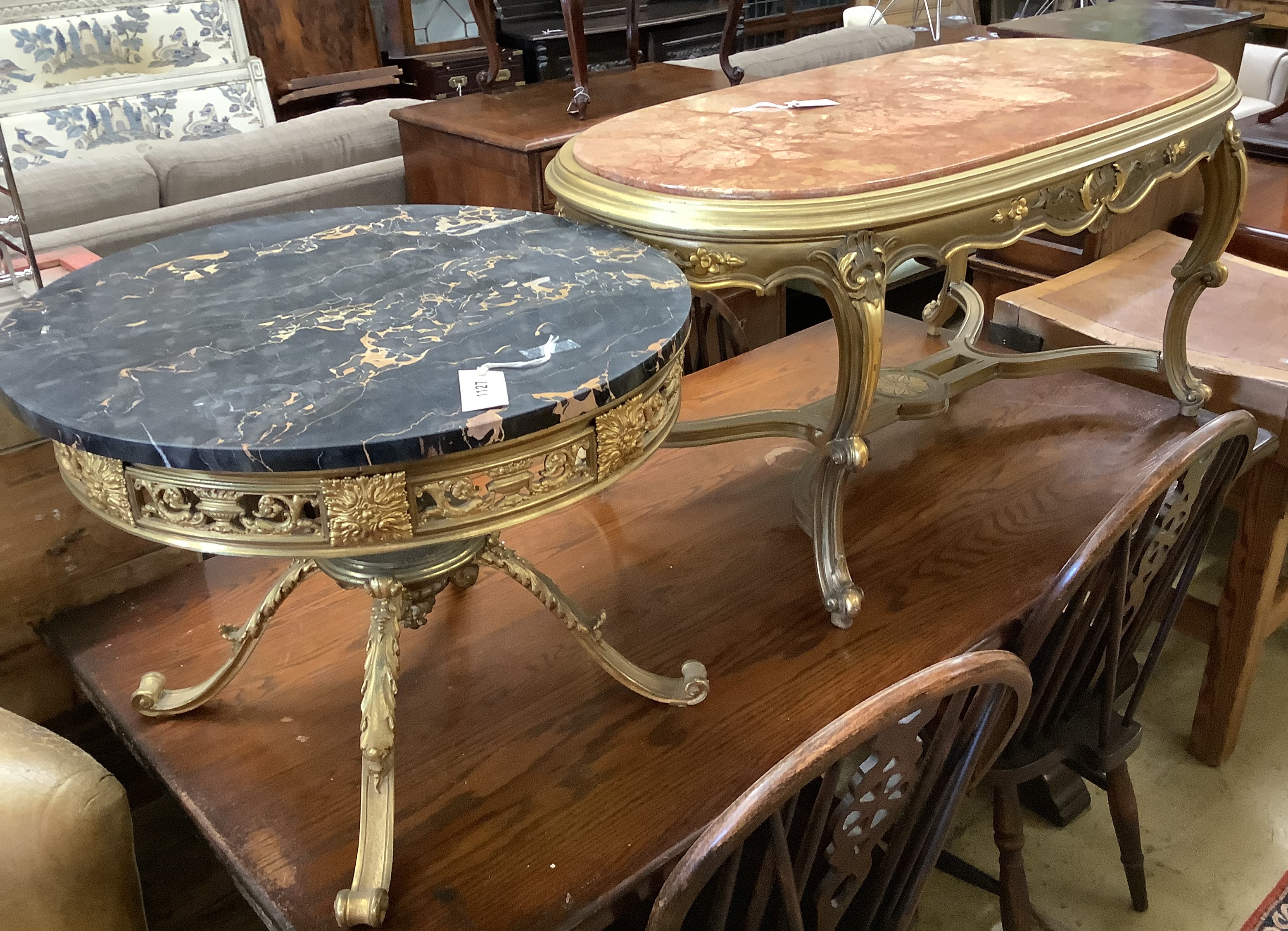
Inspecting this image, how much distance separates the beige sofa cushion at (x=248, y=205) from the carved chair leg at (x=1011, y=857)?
1.42 meters

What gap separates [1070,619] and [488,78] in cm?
199

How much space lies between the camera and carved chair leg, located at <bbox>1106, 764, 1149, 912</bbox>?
4.47 feet

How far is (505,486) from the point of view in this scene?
2.65 feet

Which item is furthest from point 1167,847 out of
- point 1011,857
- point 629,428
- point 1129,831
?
point 629,428

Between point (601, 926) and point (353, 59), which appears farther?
point (353, 59)

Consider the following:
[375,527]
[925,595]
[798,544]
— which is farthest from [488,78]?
[375,527]

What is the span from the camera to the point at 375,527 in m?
0.78

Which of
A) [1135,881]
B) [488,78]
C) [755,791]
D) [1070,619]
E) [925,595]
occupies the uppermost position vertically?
[488,78]

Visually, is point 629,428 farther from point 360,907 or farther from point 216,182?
point 216,182

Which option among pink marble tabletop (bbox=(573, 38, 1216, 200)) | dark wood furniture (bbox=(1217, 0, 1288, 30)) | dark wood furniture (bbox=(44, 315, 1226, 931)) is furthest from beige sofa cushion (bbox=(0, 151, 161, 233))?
dark wood furniture (bbox=(1217, 0, 1288, 30))

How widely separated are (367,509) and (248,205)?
167 cm

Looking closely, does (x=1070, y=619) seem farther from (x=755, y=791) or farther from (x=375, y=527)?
(x=375, y=527)

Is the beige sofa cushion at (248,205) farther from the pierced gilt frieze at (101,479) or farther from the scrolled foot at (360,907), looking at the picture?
the scrolled foot at (360,907)

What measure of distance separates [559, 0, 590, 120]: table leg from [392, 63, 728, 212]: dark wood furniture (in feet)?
0.09
